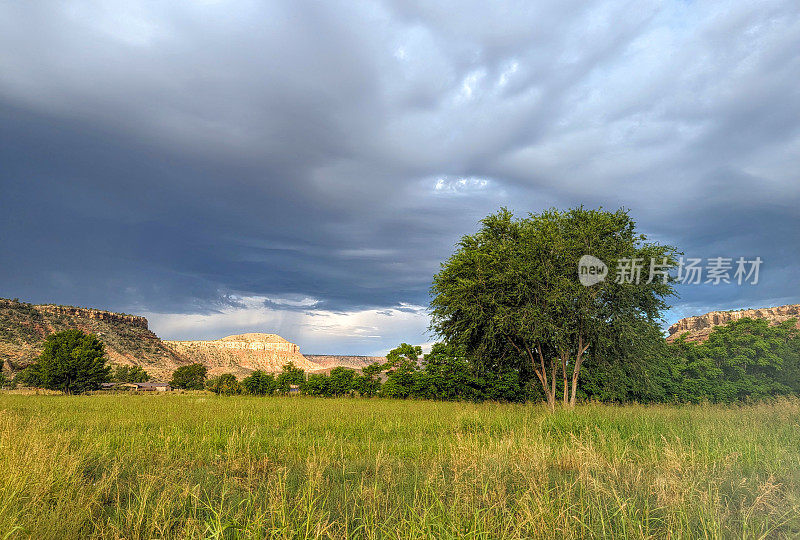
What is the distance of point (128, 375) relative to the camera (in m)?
81.8

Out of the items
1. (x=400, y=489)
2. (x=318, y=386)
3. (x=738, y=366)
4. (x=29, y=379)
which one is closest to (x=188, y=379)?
(x=29, y=379)

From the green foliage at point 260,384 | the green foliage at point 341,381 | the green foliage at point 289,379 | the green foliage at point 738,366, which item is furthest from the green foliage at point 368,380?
the green foliage at point 738,366

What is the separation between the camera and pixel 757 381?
32344 mm

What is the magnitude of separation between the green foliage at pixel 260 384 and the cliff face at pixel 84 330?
61.2 metres

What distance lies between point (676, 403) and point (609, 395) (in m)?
6.09

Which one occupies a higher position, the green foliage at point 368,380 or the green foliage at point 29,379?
the green foliage at point 368,380

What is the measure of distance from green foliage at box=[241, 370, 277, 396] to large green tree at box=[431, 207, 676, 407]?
94.7ft

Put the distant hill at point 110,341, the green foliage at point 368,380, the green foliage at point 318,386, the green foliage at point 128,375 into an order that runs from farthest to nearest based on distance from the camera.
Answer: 1. the distant hill at point 110,341
2. the green foliage at point 128,375
3. the green foliage at point 318,386
4. the green foliage at point 368,380

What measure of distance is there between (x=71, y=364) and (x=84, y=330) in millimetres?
65441

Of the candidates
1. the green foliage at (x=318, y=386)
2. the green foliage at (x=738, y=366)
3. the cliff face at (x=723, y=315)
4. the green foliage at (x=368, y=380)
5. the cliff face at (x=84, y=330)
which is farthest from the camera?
the cliff face at (x=723, y=315)

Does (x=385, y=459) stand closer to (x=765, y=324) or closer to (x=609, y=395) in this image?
(x=609, y=395)

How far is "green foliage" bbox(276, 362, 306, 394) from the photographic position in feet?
141

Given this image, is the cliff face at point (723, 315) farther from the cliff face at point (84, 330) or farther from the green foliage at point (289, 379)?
the cliff face at point (84, 330)

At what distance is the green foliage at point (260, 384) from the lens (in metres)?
44.7
